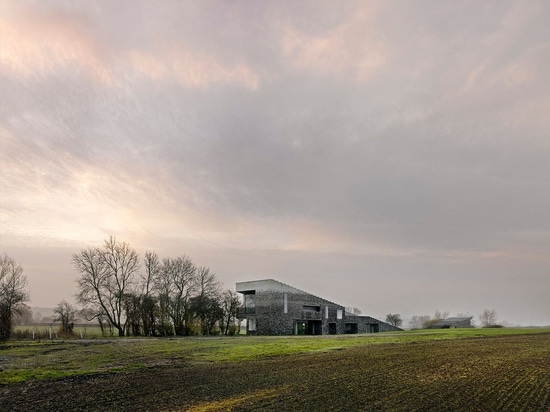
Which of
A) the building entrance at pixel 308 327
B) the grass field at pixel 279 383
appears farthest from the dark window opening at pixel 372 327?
the grass field at pixel 279 383

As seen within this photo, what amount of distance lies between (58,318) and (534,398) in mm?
66749

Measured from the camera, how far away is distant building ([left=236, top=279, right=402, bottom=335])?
76938 millimetres

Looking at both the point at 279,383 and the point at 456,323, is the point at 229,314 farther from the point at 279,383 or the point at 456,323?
the point at 456,323

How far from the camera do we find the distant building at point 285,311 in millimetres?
76938

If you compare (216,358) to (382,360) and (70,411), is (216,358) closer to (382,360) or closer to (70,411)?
(382,360)

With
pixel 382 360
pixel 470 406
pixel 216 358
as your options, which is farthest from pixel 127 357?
pixel 470 406

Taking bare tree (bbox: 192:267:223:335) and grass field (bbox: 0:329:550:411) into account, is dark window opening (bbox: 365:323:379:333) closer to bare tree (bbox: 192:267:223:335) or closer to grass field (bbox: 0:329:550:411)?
bare tree (bbox: 192:267:223:335)

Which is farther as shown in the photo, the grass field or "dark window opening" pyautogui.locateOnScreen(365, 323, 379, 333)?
"dark window opening" pyautogui.locateOnScreen(365, 323, 379, 333)

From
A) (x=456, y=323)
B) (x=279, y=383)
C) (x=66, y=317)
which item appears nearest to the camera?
(x=279, y=383)

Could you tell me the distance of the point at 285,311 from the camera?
7744cm

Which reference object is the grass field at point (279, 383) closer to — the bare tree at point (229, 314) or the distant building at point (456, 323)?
the bare tree at point (229, 314)

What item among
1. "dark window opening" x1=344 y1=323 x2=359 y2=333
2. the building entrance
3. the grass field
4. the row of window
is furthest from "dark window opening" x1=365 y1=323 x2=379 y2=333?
the grass field

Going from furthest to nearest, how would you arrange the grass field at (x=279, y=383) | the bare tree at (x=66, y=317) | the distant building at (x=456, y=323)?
the distant building at (x=456, y=323)
the bare tree at (x=66, y=317)
the grass field at (x=279, y=383)

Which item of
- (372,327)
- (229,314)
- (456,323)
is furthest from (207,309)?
(456,323)
